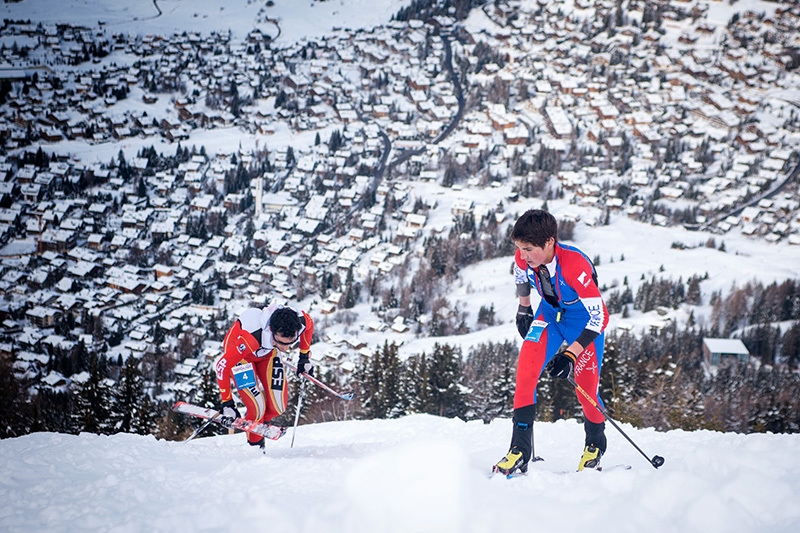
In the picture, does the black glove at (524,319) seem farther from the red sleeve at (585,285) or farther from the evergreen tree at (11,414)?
the evergreen tree at (11,414)

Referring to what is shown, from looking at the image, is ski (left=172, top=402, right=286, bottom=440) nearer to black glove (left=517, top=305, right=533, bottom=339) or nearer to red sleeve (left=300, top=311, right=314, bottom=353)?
red sleeve (left=300, top=311, right=314, bottom=353)

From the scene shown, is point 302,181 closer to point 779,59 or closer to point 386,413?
point 386,413

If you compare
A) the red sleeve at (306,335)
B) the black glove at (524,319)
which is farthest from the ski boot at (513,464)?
the red sleeve at (306,335)

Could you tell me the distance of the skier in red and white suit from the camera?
483 centimetres

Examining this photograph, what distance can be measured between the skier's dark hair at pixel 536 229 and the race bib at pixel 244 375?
8.77 feet

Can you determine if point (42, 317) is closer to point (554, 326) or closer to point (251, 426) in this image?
point (251, 426)

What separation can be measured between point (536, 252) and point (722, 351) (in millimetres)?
27477

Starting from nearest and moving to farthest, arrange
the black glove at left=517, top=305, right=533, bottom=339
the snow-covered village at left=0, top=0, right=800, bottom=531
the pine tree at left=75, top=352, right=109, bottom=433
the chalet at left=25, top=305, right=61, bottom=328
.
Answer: the black glove at left=517, top=305, right=533, bottom=339
the pine tree at left=75, top=352, right=109, bottom=433
the snow-covered village at left=0, top=0, right=800, bottom=531
the chalet at left=25, top=305, right=61, bottom=328

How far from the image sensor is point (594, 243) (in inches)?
1547

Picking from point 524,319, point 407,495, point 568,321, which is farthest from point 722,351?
point 407,495

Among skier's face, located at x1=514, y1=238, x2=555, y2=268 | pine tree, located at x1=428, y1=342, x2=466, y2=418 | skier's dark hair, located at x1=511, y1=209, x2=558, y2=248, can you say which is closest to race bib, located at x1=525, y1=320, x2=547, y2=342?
skier's face, located at x1=514, y1=238, x2=555, y2=268

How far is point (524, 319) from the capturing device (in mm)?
4078

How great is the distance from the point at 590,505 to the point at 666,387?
14098 millimetres

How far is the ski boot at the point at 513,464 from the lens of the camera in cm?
356
